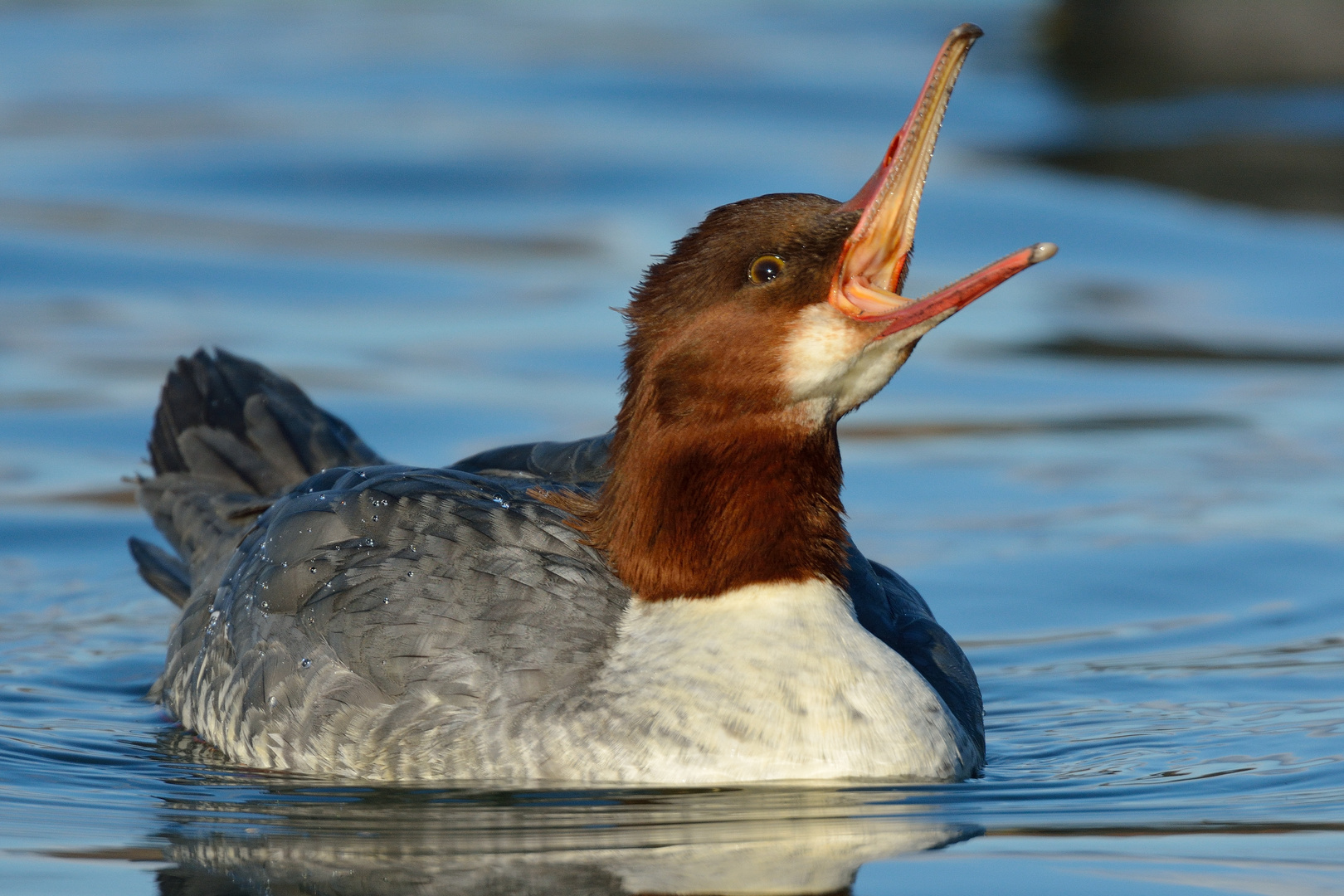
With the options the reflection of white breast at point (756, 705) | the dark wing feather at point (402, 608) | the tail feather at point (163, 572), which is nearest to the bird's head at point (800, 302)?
the reflection of white breast at point (756, 705)

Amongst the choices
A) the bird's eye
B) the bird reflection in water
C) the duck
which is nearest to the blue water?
the bird reflection in water

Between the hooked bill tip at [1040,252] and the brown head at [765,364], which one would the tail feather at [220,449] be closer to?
the brown head at [765,364]

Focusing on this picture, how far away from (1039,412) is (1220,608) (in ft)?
9.64

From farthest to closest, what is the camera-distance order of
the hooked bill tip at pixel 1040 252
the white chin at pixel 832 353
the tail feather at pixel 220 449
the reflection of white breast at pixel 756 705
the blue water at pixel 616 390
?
the tail feather at pixel 220 449
the reflection of white breast at pixel 756 705
the white chin at pixel 832 353
the blue water at pixel 616 390
the hooked bill tip at pixel 1040 252

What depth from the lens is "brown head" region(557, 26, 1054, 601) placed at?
5.54 m

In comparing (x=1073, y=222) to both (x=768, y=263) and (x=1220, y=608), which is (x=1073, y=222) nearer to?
(x=1220, y=608)

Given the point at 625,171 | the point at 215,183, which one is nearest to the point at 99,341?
the point at 215,183

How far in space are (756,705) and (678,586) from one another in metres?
0.44

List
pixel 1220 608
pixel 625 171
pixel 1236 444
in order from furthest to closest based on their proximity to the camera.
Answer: pixel 625 171, pixel 1236 444, pixel 1220 608

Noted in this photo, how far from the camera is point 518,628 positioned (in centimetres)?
588

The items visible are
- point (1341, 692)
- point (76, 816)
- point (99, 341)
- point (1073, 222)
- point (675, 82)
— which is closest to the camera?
point (76, 816)

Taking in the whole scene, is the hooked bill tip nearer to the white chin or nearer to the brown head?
the brown head

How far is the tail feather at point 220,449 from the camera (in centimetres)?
755

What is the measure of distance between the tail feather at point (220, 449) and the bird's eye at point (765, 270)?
2.45 metres
